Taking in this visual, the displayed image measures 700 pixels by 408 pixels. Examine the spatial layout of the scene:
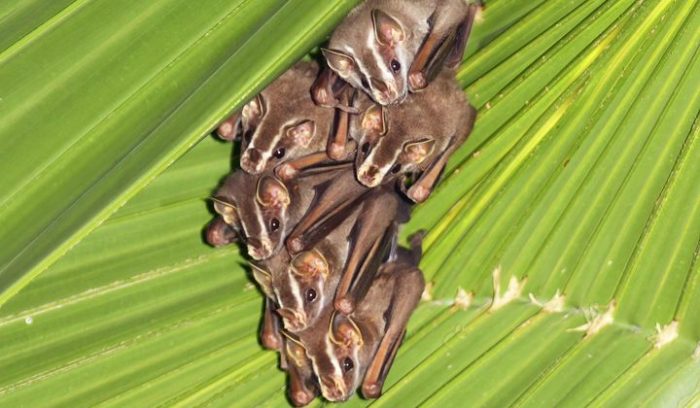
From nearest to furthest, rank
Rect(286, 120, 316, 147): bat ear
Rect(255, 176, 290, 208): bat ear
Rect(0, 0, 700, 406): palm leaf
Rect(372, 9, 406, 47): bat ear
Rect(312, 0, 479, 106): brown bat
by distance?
1. Rect(0, 0, 700, 406): palm leaf
2. Rect(312, 0, 479, 106): brown bat
3. Rect(372, 9, 406, 47): bat ear
4. Rect(255, 176, 290, 208): bat ear
5. Rect(286, 120, 316, 147): bat ear

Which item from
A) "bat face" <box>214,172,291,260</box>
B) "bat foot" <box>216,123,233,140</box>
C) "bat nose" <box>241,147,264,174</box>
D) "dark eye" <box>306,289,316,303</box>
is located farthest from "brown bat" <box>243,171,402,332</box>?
"bat foot" <box>216,123,233,140</box>

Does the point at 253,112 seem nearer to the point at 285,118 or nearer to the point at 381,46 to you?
the point at 285,118

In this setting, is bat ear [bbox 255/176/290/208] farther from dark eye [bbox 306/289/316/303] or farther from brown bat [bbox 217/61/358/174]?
dark eye [bbox 306/289/316/303]

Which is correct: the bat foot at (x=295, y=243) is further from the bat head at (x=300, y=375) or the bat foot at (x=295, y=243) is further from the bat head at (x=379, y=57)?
the bat head at (x=379, y=57)

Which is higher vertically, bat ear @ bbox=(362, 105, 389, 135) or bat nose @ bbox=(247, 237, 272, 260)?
bat ear @ bbox=(362, 105, 389, 135)

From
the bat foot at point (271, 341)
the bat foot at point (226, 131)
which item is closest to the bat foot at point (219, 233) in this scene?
the bat foot at point (226, 131)

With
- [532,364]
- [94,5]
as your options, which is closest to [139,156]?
[94,5]

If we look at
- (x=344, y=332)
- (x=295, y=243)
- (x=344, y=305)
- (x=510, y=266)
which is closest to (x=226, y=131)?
(x=295, y=243)

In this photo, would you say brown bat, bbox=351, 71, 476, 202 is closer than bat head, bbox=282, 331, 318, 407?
Yes
